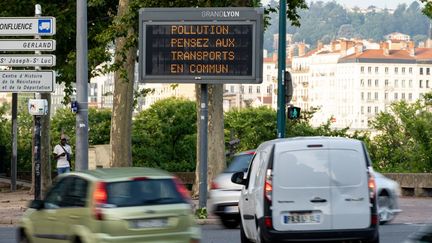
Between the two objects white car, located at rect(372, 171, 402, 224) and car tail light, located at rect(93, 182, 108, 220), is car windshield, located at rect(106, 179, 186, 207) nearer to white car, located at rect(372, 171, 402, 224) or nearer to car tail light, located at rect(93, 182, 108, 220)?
car tail light, located at rect(93, 182, 108, 220)

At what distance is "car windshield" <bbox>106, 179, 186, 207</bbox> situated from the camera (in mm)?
17078

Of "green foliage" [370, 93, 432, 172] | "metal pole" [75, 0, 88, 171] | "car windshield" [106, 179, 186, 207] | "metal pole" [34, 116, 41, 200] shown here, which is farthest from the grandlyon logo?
"green foliage" [370, 93, 432, 172]

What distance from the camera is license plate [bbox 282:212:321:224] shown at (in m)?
18.9

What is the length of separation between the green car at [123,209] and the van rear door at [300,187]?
5.76ft

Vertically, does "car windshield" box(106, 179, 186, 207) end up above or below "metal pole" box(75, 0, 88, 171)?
below

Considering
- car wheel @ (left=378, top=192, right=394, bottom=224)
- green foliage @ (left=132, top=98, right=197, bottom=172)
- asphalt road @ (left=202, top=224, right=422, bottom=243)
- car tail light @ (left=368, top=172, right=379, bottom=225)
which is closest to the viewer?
car tail light @ (left=368, top=172, right=379, bottom=225)

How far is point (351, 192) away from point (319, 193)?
1.41ft

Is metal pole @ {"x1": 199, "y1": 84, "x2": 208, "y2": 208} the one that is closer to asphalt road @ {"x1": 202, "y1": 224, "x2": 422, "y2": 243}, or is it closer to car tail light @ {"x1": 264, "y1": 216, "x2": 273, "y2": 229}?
asphalt road @ {"x1": 202, "y1": 224, "x2": 422, "y2": 243}

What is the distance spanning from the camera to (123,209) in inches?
669

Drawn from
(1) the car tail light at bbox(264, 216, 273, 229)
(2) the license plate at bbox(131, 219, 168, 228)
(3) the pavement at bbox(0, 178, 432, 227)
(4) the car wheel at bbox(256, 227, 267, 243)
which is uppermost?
(2) the license plate at bbox(131, 219, 168, 228)

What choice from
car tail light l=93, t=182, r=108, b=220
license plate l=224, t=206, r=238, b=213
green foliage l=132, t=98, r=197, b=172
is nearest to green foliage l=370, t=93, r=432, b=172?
green foliage l=132, t=98, r=197, b=172

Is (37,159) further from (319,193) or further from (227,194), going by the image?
(319,193)

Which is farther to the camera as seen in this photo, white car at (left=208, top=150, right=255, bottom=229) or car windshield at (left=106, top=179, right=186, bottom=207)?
white car at (left=208, top=150, right=255, bottom=229)

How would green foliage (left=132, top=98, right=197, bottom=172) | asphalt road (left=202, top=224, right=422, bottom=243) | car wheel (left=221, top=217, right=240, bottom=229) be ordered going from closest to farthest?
1. asphalt road (left=202, top=224, right=422, bottom=243)
2. car wheel (left=221, top=217, right=240, bottom=229)
3. green foliage (left=132, top=98, right=197, bottom=172)
